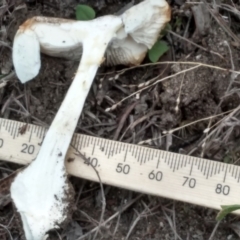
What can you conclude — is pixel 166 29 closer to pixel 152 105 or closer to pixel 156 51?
pixel 156 51

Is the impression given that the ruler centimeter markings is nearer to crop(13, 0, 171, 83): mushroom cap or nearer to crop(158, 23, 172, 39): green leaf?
crop(13, 0, 171, 83): mushroom cap

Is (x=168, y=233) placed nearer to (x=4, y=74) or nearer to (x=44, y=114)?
Answer: (x=44, y=114)

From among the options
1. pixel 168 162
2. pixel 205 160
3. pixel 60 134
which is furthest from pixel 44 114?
pixel 205 160

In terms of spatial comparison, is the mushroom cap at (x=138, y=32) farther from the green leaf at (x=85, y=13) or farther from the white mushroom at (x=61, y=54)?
the green leaf at (x=85, y=13)

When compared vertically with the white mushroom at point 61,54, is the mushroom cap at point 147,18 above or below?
above

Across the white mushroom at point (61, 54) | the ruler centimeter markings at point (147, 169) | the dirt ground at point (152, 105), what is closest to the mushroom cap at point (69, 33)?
the white mushroom at point (61, 54)

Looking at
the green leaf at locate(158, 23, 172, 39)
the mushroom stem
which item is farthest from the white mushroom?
the green leaf at locate(158, 23, 172, 39)
